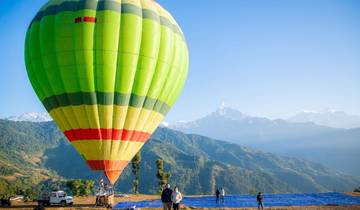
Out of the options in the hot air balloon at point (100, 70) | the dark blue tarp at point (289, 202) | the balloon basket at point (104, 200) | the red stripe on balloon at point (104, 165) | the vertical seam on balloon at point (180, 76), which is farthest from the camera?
the dark blue tarp at point (289, 202)

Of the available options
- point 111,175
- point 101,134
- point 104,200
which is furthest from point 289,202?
point 101,134

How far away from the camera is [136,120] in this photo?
2717cm

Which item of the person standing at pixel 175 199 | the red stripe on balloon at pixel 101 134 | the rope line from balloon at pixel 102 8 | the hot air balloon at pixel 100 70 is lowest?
the person standing at pixel 175 199

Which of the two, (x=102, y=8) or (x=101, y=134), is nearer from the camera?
(x=101, y=134)

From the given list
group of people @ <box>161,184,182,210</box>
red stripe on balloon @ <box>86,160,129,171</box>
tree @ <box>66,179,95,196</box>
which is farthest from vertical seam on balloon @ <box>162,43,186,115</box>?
tree @ <box>66,179,95,196</box>

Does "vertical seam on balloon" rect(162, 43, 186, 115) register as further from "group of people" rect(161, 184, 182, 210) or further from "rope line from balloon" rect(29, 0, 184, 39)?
"group of people" rect(161, 184, 182, 210)

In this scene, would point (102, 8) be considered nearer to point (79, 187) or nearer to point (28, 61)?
point (28, 61)

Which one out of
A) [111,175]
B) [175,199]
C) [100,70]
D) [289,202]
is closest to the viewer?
[175,199]

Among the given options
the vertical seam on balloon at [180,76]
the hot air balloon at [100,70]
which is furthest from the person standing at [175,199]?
the vertical seam on balloon at [180,76]

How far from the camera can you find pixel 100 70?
2545cm

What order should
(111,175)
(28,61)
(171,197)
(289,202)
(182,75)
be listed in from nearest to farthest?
(171,197) < (111,175) < (28,61) < (182,75) < (289,202)

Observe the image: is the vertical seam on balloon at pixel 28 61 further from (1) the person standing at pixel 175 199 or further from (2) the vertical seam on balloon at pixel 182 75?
(1) the person standing at pixel 175 199

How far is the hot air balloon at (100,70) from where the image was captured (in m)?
25.5

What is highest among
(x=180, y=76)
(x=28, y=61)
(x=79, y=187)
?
(x=28, y=61)
